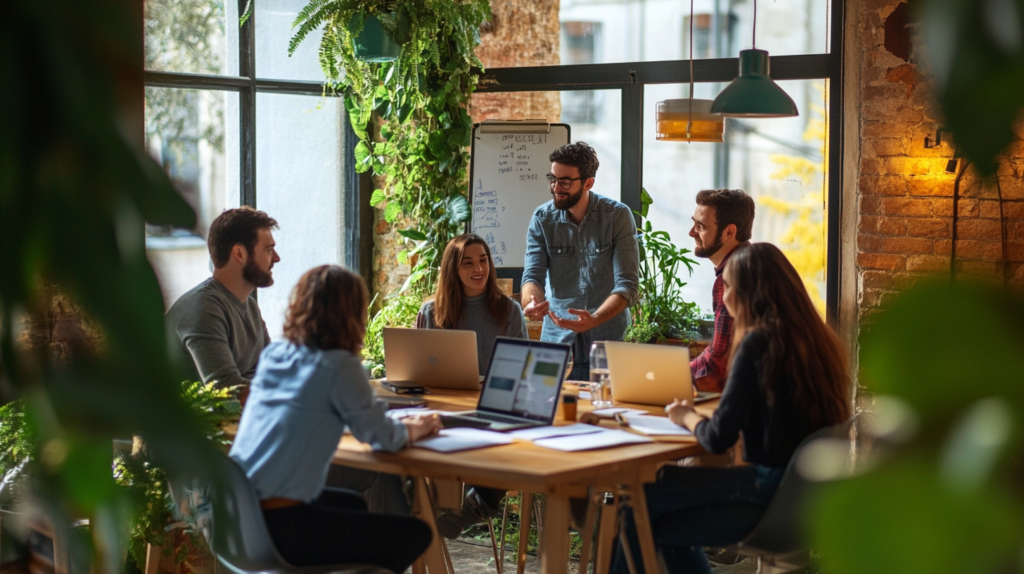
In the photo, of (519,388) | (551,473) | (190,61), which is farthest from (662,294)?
(551,473)

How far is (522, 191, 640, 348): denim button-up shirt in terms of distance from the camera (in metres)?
4.55

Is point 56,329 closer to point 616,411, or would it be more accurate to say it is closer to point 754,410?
point 754,410

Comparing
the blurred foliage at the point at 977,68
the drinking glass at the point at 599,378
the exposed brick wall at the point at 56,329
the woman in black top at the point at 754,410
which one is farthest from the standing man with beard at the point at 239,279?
the blurred foliage at the point at 977,68

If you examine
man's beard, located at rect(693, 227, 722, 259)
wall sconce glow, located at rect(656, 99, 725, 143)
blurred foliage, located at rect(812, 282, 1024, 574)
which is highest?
wall sconce glow, located at rect(656, 99, 725, 143)

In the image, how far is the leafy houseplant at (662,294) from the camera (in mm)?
5062

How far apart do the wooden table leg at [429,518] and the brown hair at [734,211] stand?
182cm

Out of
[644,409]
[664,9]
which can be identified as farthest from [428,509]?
[664,9]

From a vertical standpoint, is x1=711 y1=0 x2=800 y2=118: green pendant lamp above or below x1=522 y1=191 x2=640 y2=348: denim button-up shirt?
above

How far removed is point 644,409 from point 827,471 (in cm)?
323

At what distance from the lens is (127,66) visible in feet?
0.87

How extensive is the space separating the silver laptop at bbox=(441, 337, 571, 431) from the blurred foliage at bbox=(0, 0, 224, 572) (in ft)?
9.12

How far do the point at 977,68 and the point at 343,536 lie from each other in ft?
8.29

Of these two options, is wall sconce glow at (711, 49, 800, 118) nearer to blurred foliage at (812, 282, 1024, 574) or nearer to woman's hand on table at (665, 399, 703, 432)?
woman's hand on table at (665, 399, 703, 432)

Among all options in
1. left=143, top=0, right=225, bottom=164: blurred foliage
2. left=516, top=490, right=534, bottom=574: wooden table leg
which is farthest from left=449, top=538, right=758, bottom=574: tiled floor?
left=143, top=0, right=225, bottom=164: blurred foliage
